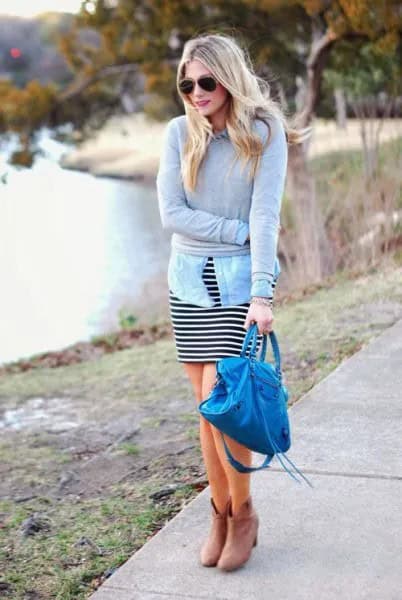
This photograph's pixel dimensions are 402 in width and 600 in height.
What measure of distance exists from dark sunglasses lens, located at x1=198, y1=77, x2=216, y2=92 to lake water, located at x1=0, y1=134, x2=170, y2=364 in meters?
9.19

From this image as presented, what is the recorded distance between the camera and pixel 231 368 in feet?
10.7

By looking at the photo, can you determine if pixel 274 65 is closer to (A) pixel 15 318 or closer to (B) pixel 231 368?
(A) pixel 15 318

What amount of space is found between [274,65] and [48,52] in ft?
114

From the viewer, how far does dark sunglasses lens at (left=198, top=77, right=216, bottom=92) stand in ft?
11.2

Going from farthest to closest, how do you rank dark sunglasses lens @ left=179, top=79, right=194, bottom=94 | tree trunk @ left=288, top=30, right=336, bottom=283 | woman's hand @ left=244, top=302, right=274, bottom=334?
tree trunk @ left=288, top=30, right=336, bottom=283, dark sunglasses lens @ left=179, top=79, right=194, bottom=94, woman's hand @ left=244, top=302, right=274, bottom=334

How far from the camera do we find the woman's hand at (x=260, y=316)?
11.0ft

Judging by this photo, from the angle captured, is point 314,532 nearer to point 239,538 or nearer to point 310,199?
point 239,538

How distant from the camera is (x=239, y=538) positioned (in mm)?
3490

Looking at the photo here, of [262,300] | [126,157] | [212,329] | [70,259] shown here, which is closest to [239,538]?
[212,329]

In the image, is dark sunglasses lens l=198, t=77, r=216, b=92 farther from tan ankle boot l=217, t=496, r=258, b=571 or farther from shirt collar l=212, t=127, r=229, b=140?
tan ankle boot l=217, t=496, r=258, b=571

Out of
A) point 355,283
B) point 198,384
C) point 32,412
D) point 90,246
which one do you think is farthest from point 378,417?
point 90,246

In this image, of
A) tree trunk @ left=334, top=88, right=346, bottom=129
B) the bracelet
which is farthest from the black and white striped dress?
tree trunk @ left=334, top=88, right=346, bottom=129

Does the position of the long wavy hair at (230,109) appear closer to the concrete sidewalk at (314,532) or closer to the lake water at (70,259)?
the concrete sidewalk at (314,532)

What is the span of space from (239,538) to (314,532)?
1.18 feet
